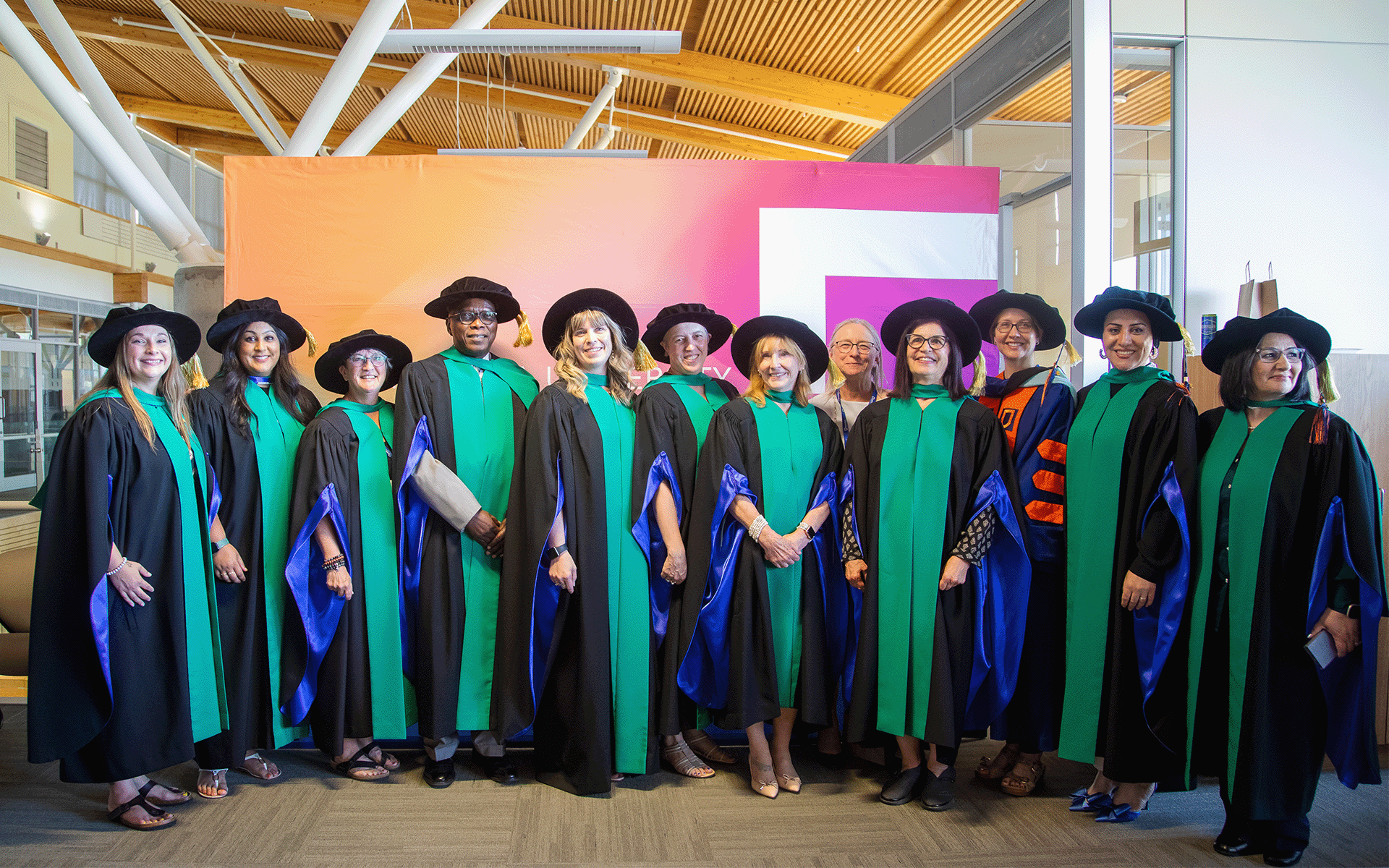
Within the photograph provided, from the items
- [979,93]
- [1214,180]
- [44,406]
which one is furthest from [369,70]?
[1214,180]

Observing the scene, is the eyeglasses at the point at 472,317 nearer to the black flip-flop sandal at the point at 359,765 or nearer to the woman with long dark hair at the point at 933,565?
the woman with long dark hair at the point at 933,565

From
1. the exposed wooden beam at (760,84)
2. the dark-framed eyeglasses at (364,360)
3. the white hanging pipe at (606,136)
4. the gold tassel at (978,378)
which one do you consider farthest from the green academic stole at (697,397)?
the white hanging pipe at (606,136)

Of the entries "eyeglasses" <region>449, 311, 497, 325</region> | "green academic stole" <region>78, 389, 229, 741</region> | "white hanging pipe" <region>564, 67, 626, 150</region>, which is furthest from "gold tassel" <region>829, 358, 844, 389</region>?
"white hanging pipe" <region>564, 67, 626, 150</region>

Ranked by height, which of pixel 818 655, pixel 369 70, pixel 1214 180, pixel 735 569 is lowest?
pixel 818 655

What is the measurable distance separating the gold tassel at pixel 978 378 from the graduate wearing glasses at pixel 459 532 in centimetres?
164

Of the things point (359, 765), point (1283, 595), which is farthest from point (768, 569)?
point (359, 765)

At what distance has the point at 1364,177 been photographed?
3963mm

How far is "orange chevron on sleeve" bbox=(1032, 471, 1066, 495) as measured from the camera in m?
2.87

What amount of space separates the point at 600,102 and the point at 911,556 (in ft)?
24.9

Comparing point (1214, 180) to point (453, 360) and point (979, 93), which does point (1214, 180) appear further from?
point (453, 360)

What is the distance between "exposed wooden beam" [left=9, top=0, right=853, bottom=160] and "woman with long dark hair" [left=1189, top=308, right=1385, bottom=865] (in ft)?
29.1

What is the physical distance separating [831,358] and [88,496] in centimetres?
253

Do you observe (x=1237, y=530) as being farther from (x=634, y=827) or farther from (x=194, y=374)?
(x=194, y=374)

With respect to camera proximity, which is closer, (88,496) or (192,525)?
(88,496)
